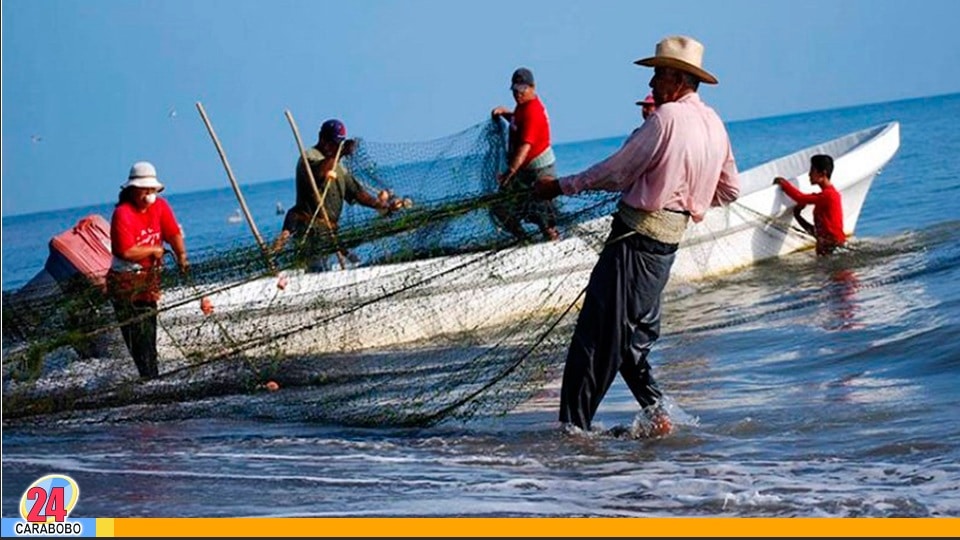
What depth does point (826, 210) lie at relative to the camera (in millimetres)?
13242

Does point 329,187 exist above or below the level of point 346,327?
above

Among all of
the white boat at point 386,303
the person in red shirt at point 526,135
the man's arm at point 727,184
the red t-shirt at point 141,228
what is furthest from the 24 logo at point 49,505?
the person in red shirt at point 526,135

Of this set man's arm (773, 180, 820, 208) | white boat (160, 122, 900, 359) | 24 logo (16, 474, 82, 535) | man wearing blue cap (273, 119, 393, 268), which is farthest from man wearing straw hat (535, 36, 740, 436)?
man's arm (773, 180, 820, 208)

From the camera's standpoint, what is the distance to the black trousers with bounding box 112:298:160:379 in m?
6.78

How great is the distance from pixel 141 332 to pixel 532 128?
445 cm

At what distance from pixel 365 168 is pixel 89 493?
637 centimetres

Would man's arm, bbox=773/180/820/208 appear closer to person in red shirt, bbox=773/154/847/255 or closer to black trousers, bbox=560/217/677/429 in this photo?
person in red shirt, bbox=773/154/847/255

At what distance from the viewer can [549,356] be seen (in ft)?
21.0

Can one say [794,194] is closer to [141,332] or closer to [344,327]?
[344,327]

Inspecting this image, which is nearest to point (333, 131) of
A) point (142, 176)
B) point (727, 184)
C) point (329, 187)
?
point (329, 187)

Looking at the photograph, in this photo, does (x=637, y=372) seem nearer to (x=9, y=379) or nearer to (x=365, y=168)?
(x=9, y=379)

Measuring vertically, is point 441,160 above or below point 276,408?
above

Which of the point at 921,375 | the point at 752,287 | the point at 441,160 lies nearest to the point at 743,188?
the point at 752,287

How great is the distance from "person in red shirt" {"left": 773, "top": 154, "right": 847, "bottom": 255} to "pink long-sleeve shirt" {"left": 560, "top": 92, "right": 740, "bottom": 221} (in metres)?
7.63
